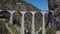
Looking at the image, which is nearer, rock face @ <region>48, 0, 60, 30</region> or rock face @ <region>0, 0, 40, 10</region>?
rock face @ <region>0, 0, 40, 10</region>

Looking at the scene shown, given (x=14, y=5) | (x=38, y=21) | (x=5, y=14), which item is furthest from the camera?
(x=38, y=21)

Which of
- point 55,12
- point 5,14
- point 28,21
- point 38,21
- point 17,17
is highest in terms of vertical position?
point 5,14

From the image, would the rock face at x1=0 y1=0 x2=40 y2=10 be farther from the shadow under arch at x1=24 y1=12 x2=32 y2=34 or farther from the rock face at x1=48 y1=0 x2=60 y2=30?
the rock face at x1=48 y1=0 x2=60 y2=30

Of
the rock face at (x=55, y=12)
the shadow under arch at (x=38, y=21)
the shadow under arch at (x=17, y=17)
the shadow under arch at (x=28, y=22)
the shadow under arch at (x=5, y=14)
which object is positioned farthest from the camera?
the shadow under arch at (x=38, y=21)

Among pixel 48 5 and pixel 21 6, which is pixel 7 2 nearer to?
pixel 21 6

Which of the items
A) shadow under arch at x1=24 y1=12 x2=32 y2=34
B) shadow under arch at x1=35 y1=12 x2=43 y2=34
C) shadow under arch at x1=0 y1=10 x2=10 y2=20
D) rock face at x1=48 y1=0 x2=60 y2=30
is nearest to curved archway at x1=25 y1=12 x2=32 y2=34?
shadow under arch at x1=24 y1=12 x2=32 y2=34

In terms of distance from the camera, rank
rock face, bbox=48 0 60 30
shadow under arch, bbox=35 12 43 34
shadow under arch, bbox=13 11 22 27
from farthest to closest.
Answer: shadow under arch, bbox=35 12 43 34
rock face, bbox=48 0 60 30
shadow under arch, bbox=13 11 22 27

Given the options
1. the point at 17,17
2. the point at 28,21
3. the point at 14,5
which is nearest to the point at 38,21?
the point at 28,21

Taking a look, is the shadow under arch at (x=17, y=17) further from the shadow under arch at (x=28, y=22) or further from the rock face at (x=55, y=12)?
the rock face at (x=55, y=12)

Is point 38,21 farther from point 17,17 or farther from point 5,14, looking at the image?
point 5,14

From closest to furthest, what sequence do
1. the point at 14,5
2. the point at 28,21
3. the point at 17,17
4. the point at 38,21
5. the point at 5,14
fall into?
1. the point at 5,14
2. the point at 17,17
3. the point at 14,5
4. the point at 28,21
5. the point at 38,21

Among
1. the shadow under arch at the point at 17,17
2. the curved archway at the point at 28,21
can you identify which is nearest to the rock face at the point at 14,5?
the curved archway at the point at 28,21
